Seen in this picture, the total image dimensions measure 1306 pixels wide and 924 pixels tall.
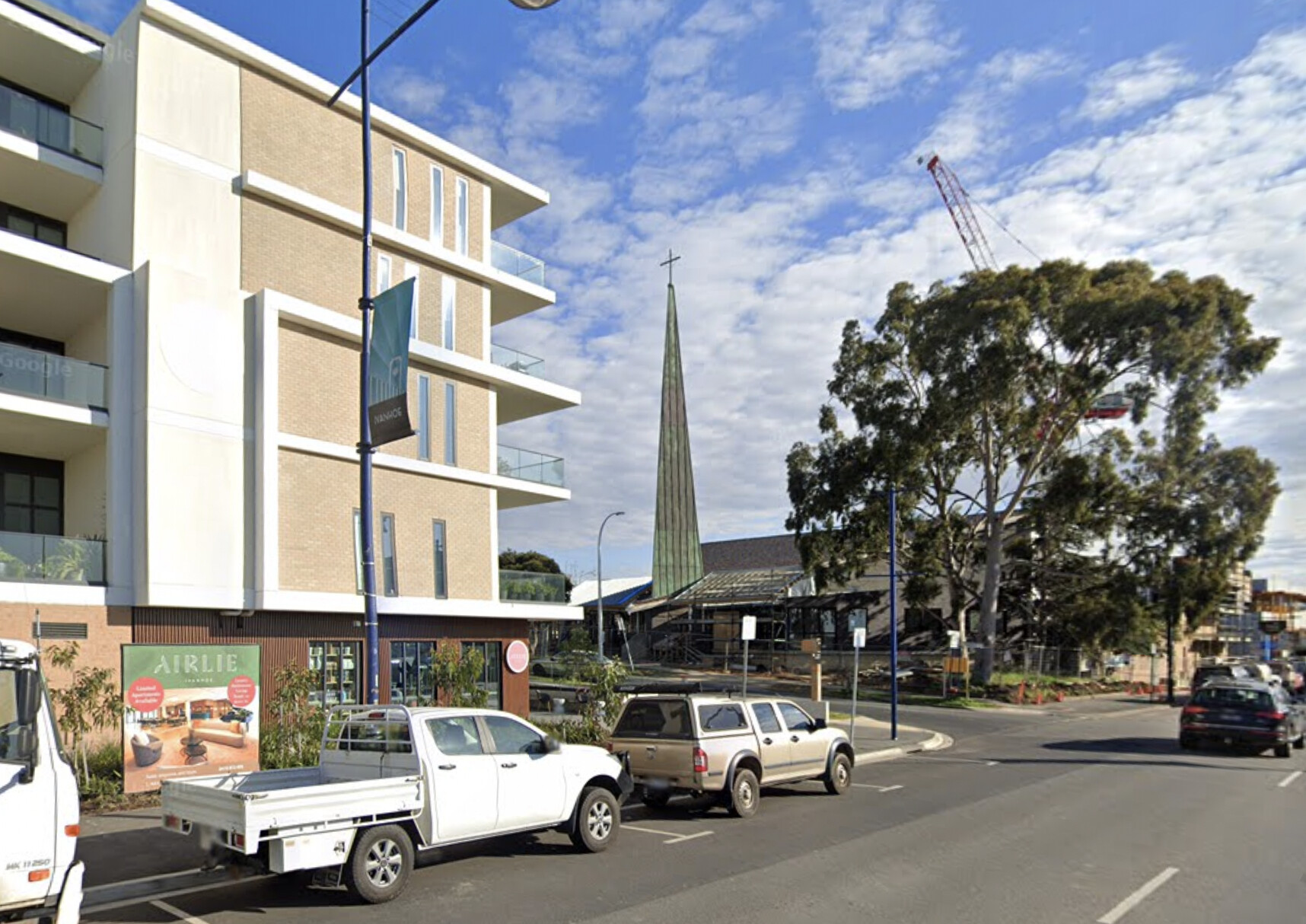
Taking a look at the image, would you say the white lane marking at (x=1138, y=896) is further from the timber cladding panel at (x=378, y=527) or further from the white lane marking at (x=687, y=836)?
the timber cladding panel at (x=378, y=527)

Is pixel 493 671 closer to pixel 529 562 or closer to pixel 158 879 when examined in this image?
Result: pixel 158 879

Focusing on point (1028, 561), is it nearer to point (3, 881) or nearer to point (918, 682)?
point (918, 682)

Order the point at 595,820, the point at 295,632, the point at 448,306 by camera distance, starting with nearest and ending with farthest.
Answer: the point at 595,820 → the point at 295,632 → the point at 448,306

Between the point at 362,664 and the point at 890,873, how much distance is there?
15563 millimetres

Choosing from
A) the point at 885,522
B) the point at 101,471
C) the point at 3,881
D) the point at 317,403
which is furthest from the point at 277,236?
the point at 885,522

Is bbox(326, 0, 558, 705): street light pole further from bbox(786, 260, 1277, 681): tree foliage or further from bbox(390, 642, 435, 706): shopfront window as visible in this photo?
bbox(786, 260, 1277, 681): tree foliage

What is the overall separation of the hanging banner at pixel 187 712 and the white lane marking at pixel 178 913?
5.51m

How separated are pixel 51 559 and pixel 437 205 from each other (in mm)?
12856

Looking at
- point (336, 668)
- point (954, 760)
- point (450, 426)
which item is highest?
point (450, 426)

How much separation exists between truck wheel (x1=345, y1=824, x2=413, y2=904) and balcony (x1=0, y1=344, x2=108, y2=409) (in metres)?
12.9

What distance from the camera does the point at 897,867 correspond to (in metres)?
10.6

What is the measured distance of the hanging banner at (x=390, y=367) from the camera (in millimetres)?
14469

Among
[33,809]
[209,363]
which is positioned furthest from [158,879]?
[209,363]

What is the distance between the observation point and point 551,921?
860cm
